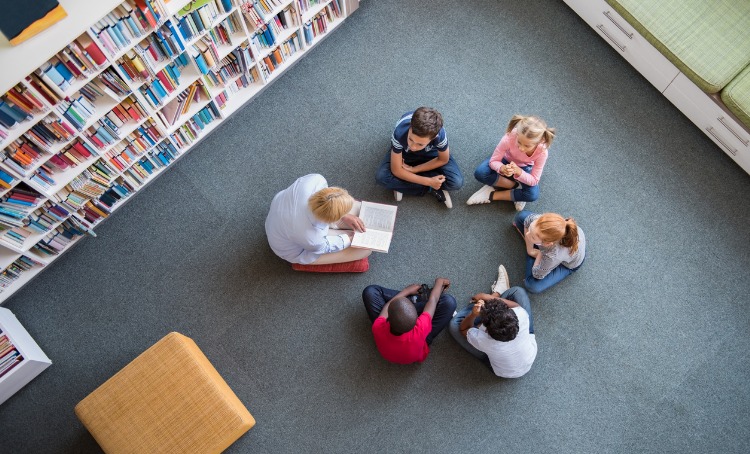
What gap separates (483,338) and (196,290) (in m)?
1.84

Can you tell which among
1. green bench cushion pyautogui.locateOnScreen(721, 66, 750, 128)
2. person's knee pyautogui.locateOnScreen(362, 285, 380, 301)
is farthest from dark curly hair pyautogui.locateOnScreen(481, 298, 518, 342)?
green bench cushion pyautogui.locateOnScreen(721, 66, 750, 128)

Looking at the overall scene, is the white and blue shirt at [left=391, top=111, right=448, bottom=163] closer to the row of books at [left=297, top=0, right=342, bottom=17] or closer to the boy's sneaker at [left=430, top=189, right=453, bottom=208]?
the boy's sneaker at [left=430, top=189, right=453, bottom=208]

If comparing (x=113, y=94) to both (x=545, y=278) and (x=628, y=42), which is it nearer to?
(x=545, y=278)

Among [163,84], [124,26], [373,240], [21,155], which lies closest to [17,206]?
[21,155]

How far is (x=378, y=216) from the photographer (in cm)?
Answer: 355

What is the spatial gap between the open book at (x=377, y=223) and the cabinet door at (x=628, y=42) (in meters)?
2.05

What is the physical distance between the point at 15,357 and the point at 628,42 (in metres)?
4.44

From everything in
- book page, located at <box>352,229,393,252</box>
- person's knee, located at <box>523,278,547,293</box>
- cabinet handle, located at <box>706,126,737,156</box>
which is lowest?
person's knee, located at <box>523,278,547,293</box>

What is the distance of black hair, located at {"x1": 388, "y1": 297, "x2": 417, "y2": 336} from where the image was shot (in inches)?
116

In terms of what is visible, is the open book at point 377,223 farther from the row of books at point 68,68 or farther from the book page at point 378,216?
the row of books at point 68,68

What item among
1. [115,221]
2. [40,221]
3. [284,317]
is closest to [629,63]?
[284,317]

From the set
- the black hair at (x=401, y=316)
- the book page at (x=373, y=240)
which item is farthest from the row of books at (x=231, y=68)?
the black hair at (x=401, y=316)

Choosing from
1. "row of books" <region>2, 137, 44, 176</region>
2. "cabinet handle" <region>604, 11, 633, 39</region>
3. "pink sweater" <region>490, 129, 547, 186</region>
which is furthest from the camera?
"cabinet handle" <region>604, 11, 633, 39</region>

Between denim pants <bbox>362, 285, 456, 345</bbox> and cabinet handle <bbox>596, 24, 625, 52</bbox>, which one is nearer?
denim pants <bbox>362, 285, 456, 345</bbox>
